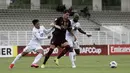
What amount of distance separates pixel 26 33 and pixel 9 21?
7139 millimetres

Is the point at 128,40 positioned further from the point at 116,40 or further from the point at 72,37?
the point at 72,37

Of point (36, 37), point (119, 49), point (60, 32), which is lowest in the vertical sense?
point (119, 49)

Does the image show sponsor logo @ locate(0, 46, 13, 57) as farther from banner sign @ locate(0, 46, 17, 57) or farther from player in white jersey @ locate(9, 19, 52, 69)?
player in white jersey @ locate(9, 19, 52, 69)

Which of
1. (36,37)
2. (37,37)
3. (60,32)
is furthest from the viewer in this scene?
(60,32)

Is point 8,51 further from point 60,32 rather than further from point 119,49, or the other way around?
point 60,32

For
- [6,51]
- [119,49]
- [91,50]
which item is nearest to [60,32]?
[6,51]

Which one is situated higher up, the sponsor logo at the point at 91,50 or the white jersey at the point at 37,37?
the white jersey at the point at 37,37

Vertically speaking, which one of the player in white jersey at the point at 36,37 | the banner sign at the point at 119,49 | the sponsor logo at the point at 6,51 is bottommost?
the banner sign at the point at 119,49

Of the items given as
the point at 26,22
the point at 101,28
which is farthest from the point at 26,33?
the point at 101,28

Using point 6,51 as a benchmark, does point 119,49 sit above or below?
below

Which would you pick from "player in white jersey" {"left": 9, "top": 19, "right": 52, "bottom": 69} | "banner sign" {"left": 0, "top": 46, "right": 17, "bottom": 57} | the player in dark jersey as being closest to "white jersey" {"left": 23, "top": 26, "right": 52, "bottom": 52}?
"player in white jersey" {"left": 9, "top": 19, "right": 52, "bottom": 69}

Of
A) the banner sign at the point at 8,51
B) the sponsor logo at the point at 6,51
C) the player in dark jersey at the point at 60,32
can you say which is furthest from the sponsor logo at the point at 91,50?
the player in dark jersey at the point at 60,32

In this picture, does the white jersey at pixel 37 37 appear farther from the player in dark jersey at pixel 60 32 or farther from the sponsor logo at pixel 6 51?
the sponsor logo at pixel 6 51

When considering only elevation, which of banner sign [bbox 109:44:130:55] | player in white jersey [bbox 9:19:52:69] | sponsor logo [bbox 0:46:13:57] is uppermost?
player in white jersey [bbox 9:19:52:69]
